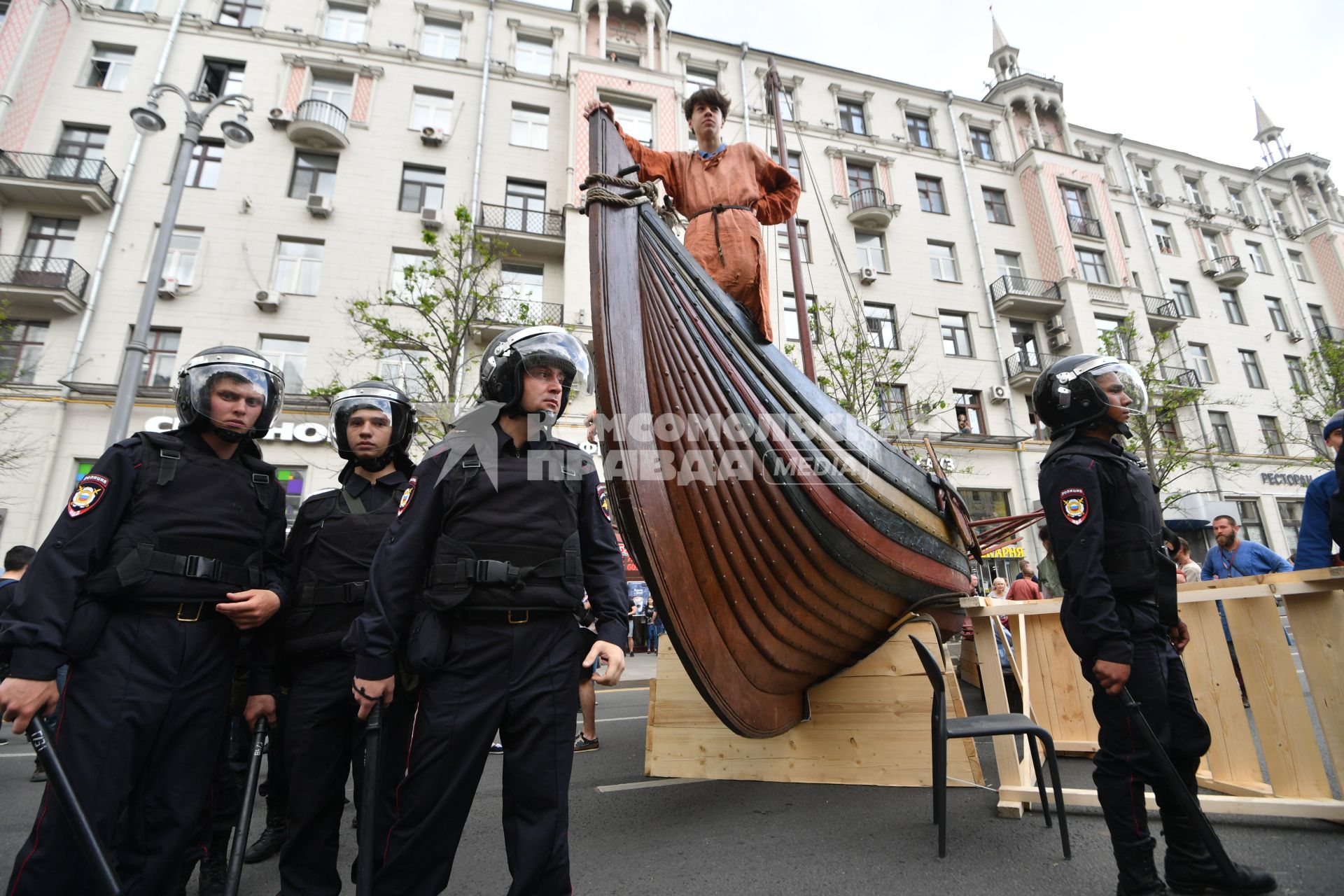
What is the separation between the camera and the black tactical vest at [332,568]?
8.04ft

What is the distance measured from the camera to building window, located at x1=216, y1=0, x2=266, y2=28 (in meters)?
17.1

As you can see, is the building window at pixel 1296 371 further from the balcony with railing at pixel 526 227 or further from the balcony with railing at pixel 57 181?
the balcony with railing at pixel 57 181

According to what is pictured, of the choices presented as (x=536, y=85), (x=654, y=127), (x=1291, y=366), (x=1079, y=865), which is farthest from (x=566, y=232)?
(x=1291, y=366)

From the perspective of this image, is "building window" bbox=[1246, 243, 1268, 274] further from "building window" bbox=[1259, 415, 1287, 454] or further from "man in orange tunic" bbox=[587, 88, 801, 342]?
"man in orange tunic" bbox=[587, 88, 801, 342]

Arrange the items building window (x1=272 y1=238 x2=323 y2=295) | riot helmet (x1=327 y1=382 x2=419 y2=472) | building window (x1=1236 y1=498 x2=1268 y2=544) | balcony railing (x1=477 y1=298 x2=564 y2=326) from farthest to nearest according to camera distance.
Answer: building window (x1=1236 y1=498 x2=1268 y2=544) → building window (x1=272 y1=238 x2=323 y2=295) → balcony railing (x1=477 y1=298 x2=564 y2=326) → riot helmet (x1=327 y1=382 x2=419 y2=472)

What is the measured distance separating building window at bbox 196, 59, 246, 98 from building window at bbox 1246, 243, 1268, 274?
1430 inches

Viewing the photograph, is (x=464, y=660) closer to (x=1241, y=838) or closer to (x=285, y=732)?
(x=285, y=732)

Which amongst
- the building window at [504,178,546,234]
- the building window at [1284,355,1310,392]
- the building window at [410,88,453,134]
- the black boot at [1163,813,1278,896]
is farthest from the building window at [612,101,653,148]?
the building window at [1284,355,1310,392]

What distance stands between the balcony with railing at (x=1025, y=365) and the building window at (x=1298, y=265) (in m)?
15.8

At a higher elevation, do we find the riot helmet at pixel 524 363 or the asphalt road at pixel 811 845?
the riot helmet at pixel 524 363

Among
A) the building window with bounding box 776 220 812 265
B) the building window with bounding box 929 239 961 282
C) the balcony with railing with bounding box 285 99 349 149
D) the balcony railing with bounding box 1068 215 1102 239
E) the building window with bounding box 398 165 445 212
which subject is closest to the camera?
the balcony with railing with bounding box 285 99 349 149

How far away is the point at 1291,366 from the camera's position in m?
22.8

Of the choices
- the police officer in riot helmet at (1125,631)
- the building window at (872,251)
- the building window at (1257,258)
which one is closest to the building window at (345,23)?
the building window at (872,251)

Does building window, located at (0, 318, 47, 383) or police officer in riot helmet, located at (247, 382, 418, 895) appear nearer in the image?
police officer in riot helmet, located at (247, 382, 418, 895)
